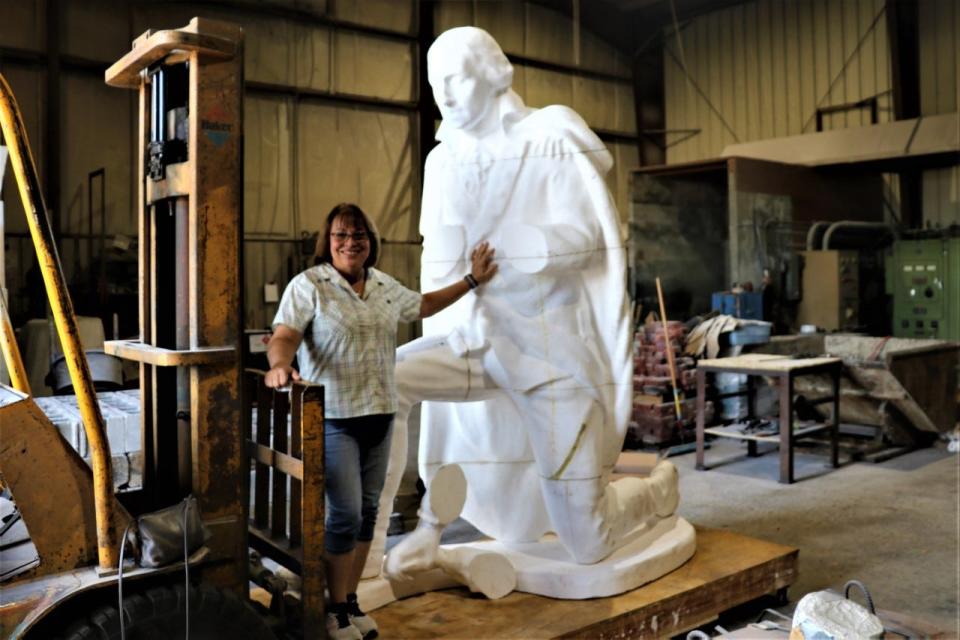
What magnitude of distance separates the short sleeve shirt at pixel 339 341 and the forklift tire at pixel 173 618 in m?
0.65

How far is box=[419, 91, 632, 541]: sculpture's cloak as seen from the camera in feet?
10.7

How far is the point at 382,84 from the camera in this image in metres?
9.86

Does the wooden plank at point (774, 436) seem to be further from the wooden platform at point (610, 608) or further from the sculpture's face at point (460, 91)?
the sculpture's face at point (460, 91)

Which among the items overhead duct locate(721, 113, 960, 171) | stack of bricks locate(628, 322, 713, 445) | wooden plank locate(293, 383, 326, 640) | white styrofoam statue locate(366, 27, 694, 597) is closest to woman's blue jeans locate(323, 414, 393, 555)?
wooden plank locate(293, 383, 326, 640)

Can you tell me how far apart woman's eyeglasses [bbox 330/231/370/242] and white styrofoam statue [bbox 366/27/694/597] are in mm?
599

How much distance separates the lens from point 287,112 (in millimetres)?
9320

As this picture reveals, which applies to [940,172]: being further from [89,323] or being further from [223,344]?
[223,344]

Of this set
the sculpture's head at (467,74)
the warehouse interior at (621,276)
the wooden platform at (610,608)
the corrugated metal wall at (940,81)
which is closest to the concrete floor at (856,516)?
the warehouse interior at (621,276)

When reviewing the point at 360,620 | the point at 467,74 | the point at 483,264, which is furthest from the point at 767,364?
the point at 360,620

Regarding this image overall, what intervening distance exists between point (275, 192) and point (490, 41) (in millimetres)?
6417

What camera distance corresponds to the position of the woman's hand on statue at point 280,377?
95.7 inches

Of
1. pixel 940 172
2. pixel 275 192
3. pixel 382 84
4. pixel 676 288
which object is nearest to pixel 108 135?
pixel 275 192

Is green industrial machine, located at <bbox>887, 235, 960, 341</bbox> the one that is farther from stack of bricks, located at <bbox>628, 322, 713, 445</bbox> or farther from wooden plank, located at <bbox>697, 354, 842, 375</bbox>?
wooden plank, located at <bbox>697, 354, 842, 375</bbox>

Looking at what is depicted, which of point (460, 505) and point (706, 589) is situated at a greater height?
point (460, 505)
